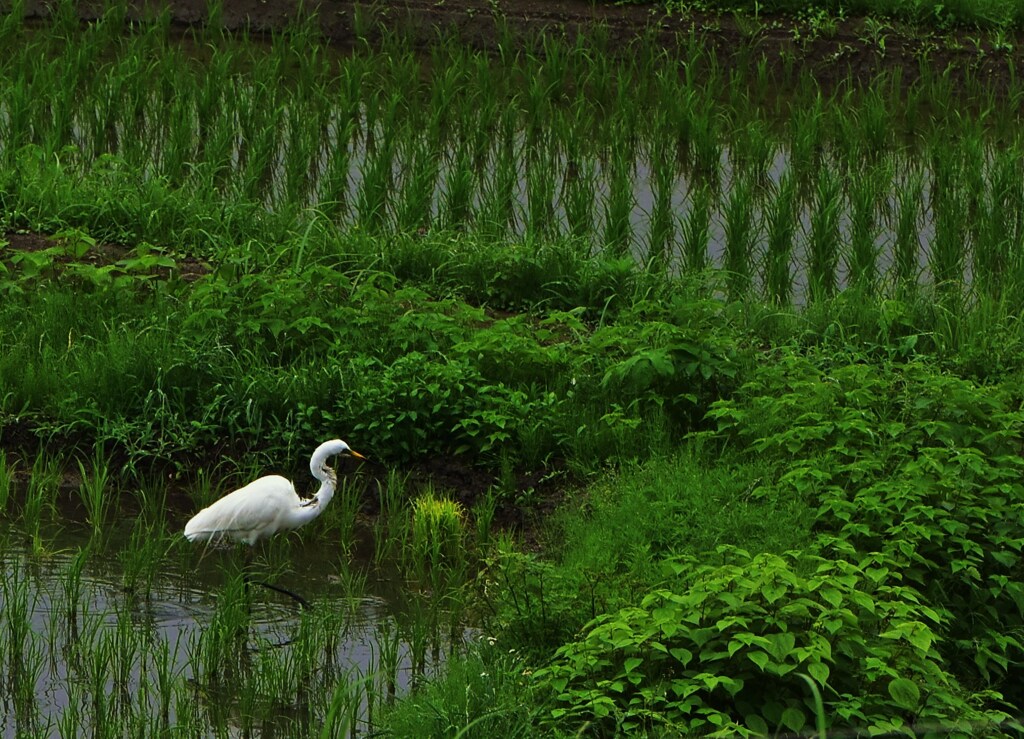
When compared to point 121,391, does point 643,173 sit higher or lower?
higher

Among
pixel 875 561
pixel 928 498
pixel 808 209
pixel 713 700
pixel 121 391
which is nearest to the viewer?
pixel 713 700

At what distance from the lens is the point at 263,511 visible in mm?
5230

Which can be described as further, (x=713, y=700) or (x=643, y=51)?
(x=643, y=51)

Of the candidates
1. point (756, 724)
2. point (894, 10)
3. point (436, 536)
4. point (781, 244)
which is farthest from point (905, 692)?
point (894, 10)

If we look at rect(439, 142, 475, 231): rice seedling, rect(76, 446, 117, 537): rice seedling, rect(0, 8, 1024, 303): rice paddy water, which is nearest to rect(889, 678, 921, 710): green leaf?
rect(76, 446, 117, 537): rice seedling

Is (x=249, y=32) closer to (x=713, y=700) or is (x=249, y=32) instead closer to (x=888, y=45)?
(x=888, y=45)

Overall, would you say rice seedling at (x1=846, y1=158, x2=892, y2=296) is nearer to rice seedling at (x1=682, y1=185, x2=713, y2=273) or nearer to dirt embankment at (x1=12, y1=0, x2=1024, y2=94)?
rice seedling at (x1=682, y1=185, x2=713, y2=273)

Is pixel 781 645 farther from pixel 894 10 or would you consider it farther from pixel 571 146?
pixel 894 10

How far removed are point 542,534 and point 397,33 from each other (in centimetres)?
651

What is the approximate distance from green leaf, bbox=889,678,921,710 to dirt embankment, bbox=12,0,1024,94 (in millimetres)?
7664

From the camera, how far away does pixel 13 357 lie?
6.42 meters

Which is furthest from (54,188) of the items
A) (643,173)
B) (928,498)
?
(928,498)

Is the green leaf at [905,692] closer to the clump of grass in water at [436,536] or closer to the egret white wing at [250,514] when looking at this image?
the clump of grass in water at [436,536]

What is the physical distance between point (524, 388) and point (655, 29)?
222 inches
